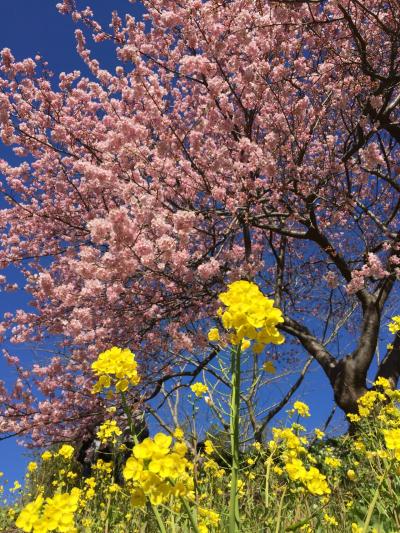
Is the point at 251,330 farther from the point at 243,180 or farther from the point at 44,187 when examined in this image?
the point at 44,187

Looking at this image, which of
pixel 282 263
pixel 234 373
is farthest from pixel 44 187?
pixel 234 373

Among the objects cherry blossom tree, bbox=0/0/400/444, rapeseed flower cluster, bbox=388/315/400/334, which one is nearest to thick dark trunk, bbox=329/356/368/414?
cherry blossom tree, bbox=0/0/400/444

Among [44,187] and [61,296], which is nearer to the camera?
[61,296]

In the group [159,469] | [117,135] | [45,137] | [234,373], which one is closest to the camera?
[159,469]

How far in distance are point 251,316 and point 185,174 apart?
21.6 ft

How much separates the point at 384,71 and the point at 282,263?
4426 millimetres

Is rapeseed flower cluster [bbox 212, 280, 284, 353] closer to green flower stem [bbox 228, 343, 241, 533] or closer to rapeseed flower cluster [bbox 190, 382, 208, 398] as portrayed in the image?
green flower stem [bbox 228, 343, 241, 533]

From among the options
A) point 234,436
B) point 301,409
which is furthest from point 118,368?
point 301,409

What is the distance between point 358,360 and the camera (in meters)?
8.97

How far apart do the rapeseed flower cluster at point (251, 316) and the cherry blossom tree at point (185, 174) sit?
4.85 m

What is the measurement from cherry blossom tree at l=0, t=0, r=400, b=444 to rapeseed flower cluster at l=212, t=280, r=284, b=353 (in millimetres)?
4850

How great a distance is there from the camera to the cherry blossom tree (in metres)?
7.37

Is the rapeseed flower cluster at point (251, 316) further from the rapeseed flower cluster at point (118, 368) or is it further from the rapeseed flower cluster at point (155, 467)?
the rapeseed flower cluster at point (118, 368)

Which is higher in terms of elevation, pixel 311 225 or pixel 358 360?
pixel 311 225
